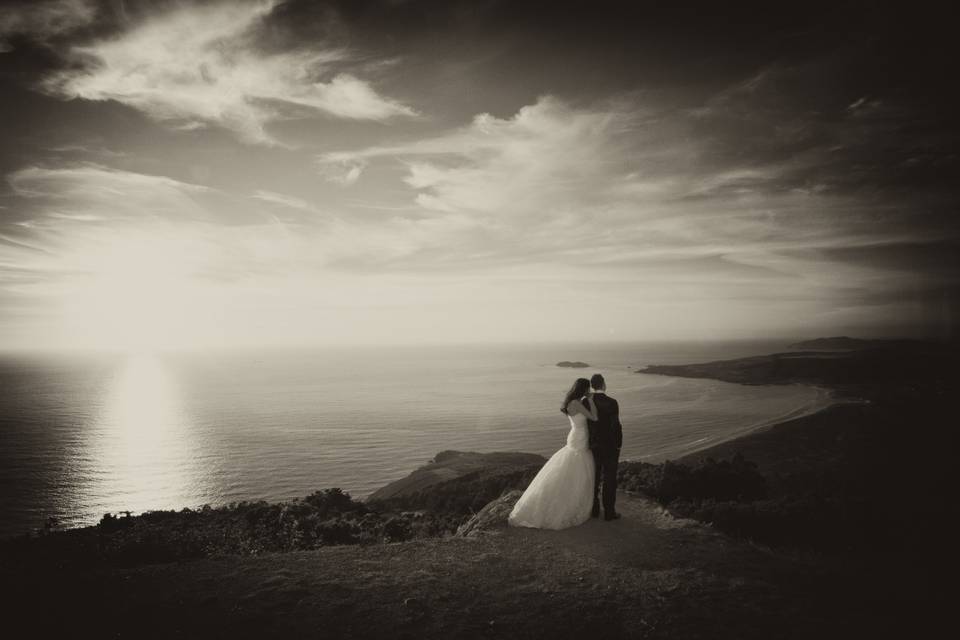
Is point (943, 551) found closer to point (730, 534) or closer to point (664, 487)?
point (730, 534)

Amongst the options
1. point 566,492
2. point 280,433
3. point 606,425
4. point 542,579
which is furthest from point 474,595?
point 280,433

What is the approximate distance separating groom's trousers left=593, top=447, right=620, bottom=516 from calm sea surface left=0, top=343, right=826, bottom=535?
32887 mm

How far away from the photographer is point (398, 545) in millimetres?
8914

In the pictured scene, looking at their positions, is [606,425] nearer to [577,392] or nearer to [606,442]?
[606,442]

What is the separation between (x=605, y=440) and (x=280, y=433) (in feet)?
207

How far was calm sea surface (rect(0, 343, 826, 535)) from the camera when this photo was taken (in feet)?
134

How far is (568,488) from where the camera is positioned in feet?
32.6

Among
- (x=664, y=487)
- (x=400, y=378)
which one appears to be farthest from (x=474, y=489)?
(x=400, y=378)

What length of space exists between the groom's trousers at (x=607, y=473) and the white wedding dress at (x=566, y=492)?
13 centimetres

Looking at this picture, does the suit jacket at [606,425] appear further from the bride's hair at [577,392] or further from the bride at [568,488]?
the bride's hair at [577,392]

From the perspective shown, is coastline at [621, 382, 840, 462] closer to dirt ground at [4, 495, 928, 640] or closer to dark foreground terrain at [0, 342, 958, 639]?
dark foreground terrain at [0, 342, 958, 639]

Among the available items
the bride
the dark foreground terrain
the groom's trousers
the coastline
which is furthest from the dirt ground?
the coastline

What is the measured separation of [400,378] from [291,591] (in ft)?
452

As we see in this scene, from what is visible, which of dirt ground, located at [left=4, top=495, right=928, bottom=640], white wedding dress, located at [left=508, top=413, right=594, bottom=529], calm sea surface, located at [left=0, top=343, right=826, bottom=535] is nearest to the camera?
dirt ground, located at [left=4, top=495, right=928, bottom=640]
